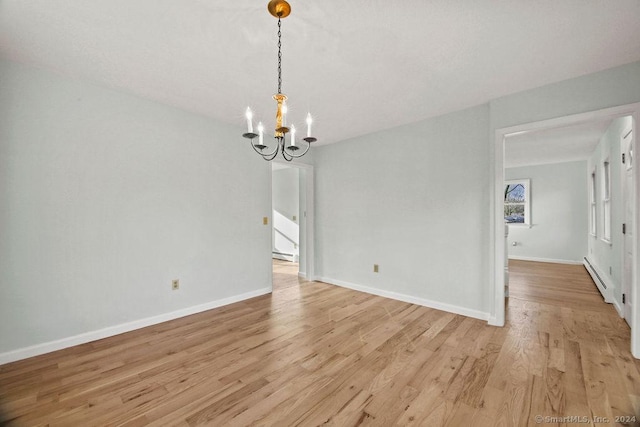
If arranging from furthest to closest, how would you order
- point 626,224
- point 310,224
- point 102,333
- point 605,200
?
point 310,224 < point 605,200 < point 626,224 < point 102,333

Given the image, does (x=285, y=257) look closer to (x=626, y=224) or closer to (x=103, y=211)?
(x=103, y=211)

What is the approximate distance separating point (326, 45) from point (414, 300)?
3172 millimetres

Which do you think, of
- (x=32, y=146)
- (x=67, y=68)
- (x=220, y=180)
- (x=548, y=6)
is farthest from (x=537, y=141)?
(x=32, y=146)

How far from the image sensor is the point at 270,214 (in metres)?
4.14

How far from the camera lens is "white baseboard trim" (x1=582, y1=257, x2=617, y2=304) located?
3572 millimetres

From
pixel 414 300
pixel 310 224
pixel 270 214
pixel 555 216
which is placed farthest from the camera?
pixel 555 216

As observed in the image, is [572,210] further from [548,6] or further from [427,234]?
[548,6]

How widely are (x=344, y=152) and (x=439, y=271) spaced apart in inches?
91.4

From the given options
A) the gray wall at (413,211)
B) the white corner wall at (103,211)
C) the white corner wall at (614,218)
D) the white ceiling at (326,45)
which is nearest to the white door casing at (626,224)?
the white corner wall at (614,218)

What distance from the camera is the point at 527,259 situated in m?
6.93

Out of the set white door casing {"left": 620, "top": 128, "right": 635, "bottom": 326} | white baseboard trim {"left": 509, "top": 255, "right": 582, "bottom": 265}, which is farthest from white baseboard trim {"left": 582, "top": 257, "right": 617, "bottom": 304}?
white door casing {"left": 620, "top": 128, "right": 635, "bottom": 326}

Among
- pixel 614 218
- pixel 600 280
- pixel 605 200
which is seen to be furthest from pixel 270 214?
pixel 605 200

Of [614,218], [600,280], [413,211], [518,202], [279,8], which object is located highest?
[279,8]

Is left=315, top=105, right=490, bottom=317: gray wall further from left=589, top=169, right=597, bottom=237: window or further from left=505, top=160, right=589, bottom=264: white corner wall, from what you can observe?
left=505, top=160, right=589, bottom=264: white corner wall
